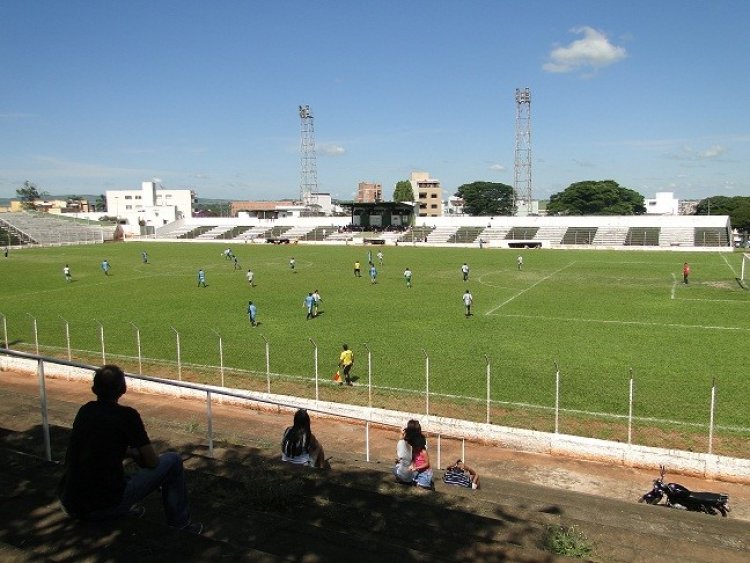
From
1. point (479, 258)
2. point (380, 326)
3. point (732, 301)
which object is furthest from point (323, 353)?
point (479, 258)

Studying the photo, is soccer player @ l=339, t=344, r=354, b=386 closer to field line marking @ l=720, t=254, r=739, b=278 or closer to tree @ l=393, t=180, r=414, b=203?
field line marking @ l=720, t=254, r=739, b=278

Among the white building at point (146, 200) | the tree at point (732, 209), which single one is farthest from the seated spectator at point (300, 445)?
the white building at point (146, 200)

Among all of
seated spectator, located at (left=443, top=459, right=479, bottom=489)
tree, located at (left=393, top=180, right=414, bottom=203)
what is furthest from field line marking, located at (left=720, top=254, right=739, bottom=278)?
tree, located at (left=393, top=180, right=414, bottom=203)

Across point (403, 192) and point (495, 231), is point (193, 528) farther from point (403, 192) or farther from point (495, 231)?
point (403, 192)

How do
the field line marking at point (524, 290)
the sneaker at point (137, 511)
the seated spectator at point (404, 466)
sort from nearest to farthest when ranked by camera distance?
the sneaker at point (137, 511), the seated spectator at point (404, 466), the field line marking at point (524, 290)

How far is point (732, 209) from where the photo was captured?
116 metres

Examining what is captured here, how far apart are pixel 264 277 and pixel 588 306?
23.5 meters

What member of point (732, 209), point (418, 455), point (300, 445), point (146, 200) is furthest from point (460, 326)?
point (146, 200)

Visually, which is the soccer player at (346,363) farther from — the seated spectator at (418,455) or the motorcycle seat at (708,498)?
the motorcycle seat at (708,498)

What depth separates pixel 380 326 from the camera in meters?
24.6

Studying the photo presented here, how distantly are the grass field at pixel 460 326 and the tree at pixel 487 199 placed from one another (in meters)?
104

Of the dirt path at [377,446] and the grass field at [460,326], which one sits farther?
the grass field at [460,326]

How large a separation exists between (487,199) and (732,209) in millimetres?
54849

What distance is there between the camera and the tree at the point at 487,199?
15162 centimetres
